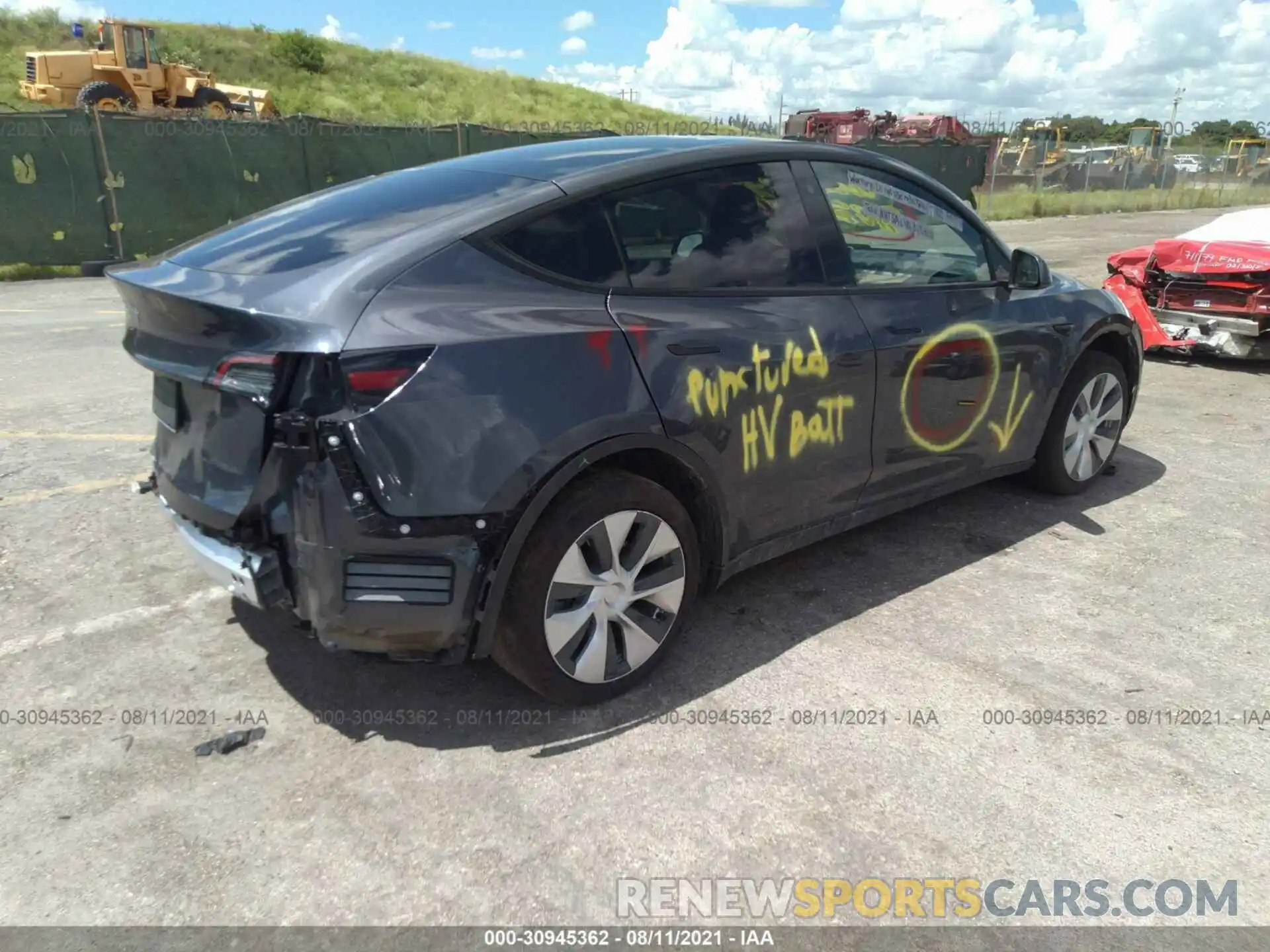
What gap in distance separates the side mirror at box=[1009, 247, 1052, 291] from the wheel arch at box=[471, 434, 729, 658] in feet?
6.52

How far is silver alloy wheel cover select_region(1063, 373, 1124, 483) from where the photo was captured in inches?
182

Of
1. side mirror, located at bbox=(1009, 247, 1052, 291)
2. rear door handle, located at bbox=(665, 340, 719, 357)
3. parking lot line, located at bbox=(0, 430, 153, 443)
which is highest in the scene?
side mirror, located at bbox=(1009, 247, 1052, 291)

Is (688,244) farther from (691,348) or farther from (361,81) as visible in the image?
(361,81)

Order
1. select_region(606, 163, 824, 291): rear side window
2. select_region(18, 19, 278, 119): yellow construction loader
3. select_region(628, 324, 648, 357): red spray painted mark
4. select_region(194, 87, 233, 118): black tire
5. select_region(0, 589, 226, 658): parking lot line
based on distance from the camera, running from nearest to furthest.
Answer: select_region(628, 324, 648, 357): red spray painted mark, select_region(606, 163, 824, 291): rear side window, select_region(0, 589, 226, 658): parking lot line, select_region(18, 19, 278, 119): yellow construction loader, select_region(194, 87, 233, 118): black tire

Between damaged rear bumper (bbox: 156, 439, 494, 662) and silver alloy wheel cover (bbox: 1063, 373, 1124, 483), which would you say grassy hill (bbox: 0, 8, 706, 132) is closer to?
silver alloy wheel cover (bbox: 1063, 373, 1124, 483)

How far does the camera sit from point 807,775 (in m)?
2.69

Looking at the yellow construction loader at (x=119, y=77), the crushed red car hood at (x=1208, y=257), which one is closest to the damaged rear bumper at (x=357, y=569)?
the crushed red car hood at (x=1208, y=257)

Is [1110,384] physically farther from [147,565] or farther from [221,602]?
[147,565]

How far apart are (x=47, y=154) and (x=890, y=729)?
1478cm

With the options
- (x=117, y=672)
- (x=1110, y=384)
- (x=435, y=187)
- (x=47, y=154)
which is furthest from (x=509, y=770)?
(x=47, y=154)

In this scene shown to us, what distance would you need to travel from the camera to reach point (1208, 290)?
304 inches

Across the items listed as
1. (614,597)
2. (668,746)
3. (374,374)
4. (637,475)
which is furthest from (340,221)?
(668,746)

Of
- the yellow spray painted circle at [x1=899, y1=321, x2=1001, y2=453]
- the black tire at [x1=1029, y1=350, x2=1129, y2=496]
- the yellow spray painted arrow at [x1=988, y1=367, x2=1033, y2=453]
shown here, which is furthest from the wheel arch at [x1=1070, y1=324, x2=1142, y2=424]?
the yellow spray painted circle at [x1=899, y1=321, x2=1001, y2=453]

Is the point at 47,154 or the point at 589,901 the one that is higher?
the point at 47,154
